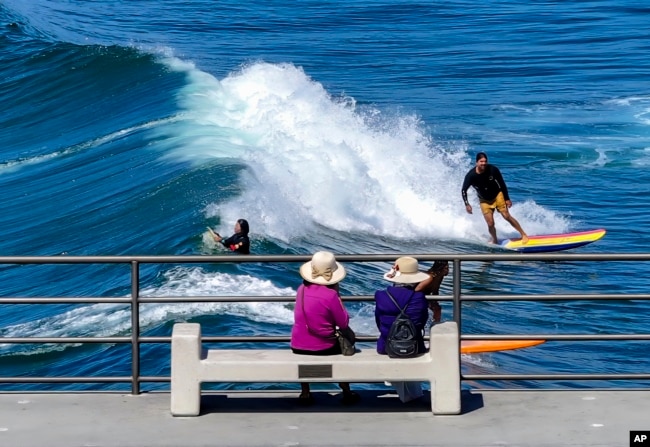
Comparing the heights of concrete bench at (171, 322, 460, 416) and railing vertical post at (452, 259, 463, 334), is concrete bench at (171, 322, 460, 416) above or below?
below

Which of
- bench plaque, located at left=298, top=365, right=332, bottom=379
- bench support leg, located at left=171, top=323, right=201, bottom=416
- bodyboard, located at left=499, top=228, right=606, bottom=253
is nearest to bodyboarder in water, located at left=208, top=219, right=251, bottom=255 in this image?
bodyboard, located at left=499, top=228, right=606, bottom=253

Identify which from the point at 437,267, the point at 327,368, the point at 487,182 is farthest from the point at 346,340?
the point at 487,182

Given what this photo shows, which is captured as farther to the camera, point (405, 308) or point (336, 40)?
point (336, 40)

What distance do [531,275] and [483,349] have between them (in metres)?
5.77

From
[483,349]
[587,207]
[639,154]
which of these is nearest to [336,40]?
[639,154]

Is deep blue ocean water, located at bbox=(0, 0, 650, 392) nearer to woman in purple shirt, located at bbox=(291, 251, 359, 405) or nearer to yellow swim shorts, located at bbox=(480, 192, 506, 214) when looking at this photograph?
yellow swim shorts, located at bbox=(480, 192, 506, 214)

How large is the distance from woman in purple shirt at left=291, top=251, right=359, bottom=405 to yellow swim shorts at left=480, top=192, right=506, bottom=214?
12575mm

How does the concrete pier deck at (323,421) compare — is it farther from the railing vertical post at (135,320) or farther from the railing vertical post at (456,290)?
the railing vertical post at (456,290)

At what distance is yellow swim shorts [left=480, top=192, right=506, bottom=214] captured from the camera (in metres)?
19.9

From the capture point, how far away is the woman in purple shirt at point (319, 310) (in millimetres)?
7598

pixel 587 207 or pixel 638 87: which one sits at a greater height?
pixel 638 87

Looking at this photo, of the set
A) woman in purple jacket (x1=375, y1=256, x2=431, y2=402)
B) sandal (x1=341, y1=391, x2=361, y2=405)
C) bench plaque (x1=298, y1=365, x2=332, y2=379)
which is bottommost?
sandal (x1=341, y1=391, x2=361, y2=405)

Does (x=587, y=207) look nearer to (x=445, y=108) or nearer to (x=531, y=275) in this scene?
(x=531, y=275)

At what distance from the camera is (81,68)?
37.2 m
